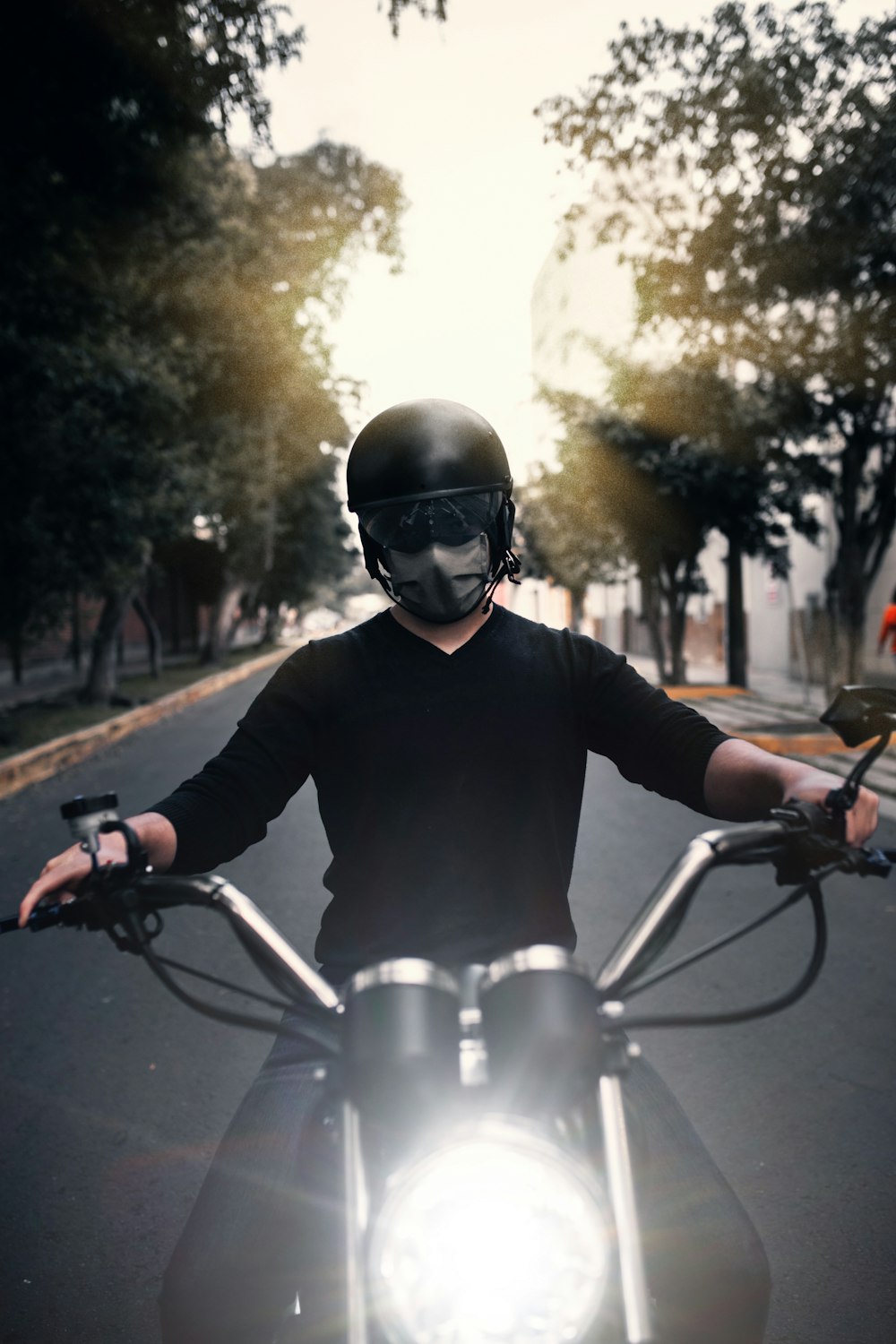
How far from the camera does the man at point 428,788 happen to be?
5.41 ft

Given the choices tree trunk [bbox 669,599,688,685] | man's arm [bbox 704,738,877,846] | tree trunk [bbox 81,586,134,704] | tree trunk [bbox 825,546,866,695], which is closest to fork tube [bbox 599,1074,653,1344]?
man's arm [bbox 704,738,877,846]

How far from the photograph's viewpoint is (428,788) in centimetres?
199

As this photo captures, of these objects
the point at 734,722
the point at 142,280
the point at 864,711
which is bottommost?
the point at 734,722

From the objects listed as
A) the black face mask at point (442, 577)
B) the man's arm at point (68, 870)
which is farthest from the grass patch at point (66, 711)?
the man's arm at point (68, 870)

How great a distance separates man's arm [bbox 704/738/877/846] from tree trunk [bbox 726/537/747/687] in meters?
17.0

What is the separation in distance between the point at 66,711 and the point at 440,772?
688 inches

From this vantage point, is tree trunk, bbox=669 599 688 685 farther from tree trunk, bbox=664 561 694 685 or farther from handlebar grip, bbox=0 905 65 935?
handlebar grip, bbox=0 905 65 935

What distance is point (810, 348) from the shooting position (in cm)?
1293

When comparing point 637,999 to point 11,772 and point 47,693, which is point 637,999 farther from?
point 47,693

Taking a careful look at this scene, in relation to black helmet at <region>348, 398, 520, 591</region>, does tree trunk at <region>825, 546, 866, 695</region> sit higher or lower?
lower

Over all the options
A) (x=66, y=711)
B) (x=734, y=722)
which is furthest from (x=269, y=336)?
(x=734, y=722)

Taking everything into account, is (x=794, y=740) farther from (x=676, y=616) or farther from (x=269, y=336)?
(x=269, y=336)

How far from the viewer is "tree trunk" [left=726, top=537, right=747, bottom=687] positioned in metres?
19.1

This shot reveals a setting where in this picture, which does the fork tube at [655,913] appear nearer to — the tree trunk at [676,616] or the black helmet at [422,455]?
the black helmet at [422,455]
